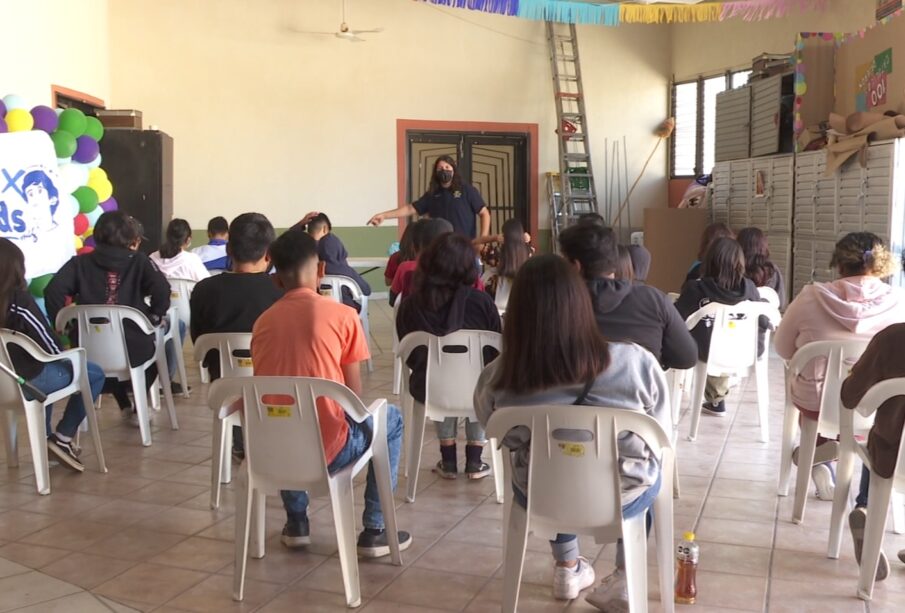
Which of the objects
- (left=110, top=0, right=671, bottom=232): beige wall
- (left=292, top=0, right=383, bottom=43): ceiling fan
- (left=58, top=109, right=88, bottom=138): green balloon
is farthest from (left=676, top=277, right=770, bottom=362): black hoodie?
(left=292, top=0, right=383, bottom=43): ceiling fan

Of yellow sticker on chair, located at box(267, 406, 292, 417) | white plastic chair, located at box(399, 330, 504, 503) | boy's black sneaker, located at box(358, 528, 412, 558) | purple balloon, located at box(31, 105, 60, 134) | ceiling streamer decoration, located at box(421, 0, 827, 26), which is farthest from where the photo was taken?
ceiling streamer decoration, located at box(421, 0, 827, 26)

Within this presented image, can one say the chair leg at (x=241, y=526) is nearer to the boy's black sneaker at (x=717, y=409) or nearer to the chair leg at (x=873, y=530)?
the chair leg at (x=873, y=530)

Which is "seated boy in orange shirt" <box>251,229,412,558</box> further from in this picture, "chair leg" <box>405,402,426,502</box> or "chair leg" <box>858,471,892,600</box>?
"chair leg" <box>858,471,892,600</box>

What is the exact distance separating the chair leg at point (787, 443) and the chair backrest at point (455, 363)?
3.83 feet

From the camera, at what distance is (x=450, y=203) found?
6105 mm

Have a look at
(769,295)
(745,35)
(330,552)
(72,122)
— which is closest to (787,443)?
(769,295)

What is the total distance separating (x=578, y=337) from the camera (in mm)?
2143

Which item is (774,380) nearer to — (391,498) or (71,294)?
(391,498)

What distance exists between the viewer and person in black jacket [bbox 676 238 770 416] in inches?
169

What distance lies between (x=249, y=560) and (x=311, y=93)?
7.79 metres

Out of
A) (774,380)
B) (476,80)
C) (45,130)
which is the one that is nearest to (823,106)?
(774,380)

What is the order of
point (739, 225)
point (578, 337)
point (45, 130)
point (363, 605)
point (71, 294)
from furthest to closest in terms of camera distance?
point (739, 225)
point (45, 130)
point (71, 294)
point (363, 605)
point (578, 337)

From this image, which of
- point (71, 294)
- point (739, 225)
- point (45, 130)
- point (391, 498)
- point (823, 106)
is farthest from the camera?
point (739, 225)

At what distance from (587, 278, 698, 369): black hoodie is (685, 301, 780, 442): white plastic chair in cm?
148
